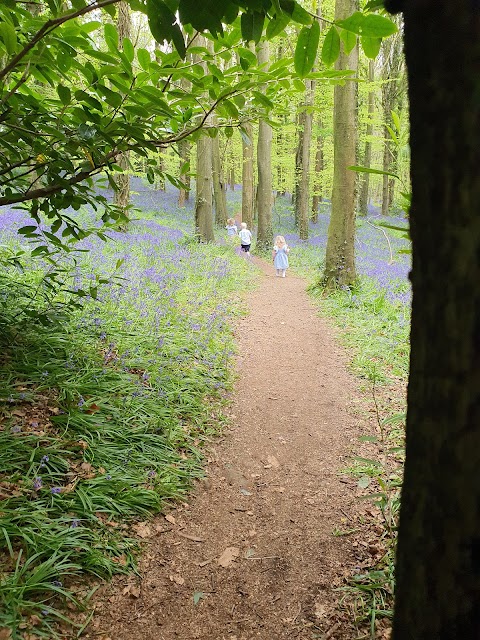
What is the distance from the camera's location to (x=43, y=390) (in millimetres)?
3508

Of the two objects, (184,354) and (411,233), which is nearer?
(411,233)

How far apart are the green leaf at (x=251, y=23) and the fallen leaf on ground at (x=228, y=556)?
282cm

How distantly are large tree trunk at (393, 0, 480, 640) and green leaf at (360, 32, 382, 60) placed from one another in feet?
2.16

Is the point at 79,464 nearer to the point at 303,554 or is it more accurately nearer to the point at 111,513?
the point at 111,513

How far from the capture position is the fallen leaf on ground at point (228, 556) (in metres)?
2.65

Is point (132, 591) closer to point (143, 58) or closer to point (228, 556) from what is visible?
point (228, 556)

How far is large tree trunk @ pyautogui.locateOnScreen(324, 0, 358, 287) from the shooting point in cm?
827

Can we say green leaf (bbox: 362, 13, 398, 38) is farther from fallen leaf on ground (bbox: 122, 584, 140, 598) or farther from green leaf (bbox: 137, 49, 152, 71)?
fallen leaf on ground (bbox: 122, 584, 140, 598)

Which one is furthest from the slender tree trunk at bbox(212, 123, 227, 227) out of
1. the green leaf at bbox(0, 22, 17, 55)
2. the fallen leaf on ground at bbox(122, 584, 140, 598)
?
the fallen leaf on ground at bbox(122, 584, 140, 598)

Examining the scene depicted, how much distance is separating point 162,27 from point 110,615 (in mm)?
2697

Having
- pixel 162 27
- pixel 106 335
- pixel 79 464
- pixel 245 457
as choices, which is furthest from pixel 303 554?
pixel 106 335

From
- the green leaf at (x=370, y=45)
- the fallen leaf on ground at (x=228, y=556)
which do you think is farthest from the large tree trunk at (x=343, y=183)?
the green leaf at (x=370, y=45)

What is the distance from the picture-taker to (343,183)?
854 centimetres

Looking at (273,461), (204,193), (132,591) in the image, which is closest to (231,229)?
(204,193)
